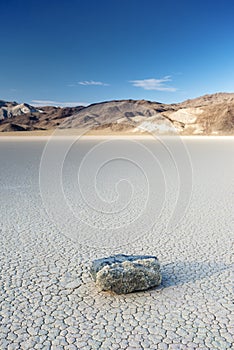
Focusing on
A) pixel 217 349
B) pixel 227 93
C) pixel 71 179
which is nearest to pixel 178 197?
pixel 71 179

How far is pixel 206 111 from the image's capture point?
4828 centimetres

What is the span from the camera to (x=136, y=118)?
223 inches

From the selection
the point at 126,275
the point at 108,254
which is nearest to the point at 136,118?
the point at 108,254

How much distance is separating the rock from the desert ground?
0.21ft

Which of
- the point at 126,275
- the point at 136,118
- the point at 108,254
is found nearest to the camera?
the point at 126,275

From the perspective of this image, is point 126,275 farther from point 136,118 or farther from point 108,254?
point 136,118

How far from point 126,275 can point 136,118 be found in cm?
341

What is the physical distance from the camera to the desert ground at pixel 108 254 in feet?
7.04

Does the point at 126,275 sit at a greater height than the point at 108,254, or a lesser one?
greater

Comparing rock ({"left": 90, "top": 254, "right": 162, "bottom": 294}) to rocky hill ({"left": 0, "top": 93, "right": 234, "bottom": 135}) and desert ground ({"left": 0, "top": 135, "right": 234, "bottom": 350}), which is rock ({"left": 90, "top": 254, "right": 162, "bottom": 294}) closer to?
desert ground ({"left": 0, "top": 135, "right": 234, "bottom": 350})

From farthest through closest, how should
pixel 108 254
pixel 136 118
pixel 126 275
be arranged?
1. pixel 136 118
2. pixel 108 254
3. pixel 126 275

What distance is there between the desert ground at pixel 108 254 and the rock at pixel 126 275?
2.5 inches

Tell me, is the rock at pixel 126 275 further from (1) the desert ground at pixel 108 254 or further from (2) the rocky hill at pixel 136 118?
(2) the rocky hill at pixel 136 118

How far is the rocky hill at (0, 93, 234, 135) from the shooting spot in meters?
4.63
